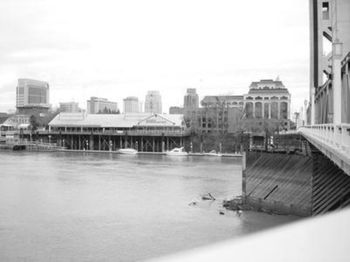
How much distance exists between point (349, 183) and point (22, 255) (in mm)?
12409

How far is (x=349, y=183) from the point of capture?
17734 millimetres

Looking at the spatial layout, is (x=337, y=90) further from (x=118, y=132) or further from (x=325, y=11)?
(x=118, y=132)

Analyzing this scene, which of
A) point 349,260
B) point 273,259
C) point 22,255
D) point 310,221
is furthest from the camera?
point 22,255

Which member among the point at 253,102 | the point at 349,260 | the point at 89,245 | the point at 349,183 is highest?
the point at 253,102

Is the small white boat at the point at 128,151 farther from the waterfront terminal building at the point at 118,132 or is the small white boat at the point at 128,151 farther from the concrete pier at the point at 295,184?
the concrete pier at the point at 295,184

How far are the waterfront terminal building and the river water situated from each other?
43072mm

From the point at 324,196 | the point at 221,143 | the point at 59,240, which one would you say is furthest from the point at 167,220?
the point at 221,143

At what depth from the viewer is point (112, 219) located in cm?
1912

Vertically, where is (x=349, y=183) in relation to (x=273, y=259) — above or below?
below

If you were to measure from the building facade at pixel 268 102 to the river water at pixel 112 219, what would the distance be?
230 feet

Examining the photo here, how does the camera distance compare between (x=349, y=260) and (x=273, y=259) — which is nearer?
(x=273, y=259)

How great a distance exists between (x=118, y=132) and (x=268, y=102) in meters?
39.2

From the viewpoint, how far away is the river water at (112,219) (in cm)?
1445

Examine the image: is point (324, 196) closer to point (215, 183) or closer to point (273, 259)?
point (215, 183)
